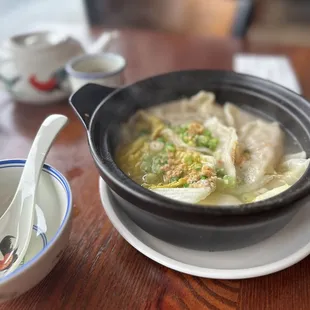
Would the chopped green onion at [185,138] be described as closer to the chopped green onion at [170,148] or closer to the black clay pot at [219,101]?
the chopped green onion at [170,148]

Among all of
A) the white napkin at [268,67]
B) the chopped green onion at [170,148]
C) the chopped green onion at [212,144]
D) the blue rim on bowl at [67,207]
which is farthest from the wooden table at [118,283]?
the white napkin at [268,67]

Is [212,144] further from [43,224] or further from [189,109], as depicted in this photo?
[43,224]

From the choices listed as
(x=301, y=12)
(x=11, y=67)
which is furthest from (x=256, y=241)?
(x=301, y=12)

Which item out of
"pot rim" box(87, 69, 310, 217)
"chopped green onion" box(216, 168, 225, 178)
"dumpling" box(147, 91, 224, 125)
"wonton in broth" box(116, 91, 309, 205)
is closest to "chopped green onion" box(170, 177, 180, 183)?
"wonton in broth" box(116, 91, 309, 205)

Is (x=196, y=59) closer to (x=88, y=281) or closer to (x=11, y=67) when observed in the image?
(x=11, y=67)

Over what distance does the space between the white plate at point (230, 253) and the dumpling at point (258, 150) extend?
17cm

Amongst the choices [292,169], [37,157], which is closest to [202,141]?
[292,169]

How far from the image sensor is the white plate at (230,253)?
0.85 m

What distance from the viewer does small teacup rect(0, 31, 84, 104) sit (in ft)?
5.21

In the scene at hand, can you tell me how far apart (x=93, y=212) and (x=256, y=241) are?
48 cm

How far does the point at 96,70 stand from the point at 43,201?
0.80 metres

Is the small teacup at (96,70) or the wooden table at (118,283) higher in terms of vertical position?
the small teacup at (96,70)

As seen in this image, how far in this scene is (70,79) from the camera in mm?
1578

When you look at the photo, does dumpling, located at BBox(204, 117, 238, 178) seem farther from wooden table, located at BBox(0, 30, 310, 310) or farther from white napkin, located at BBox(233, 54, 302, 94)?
white napkin, located at BBox(233, 54, 302, 94)
